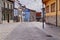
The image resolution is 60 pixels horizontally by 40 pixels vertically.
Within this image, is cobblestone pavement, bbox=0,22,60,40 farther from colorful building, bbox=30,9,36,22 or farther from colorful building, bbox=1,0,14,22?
colorful building, bbox=30,9,36,22

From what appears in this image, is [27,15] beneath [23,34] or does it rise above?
above

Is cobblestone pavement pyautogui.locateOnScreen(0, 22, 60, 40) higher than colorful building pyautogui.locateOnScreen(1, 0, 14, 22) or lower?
lower

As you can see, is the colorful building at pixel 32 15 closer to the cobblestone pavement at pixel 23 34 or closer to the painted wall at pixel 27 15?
the painted wall at pixel 27 15

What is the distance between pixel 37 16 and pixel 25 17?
6.70m

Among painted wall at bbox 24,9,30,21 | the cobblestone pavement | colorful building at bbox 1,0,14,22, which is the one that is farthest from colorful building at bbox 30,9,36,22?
the cobblestone pavement

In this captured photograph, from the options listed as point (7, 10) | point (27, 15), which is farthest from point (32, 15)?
point (7, 10)

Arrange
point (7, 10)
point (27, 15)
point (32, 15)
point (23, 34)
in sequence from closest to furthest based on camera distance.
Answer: point (23, 34) < point (7, 10) < point (27, 15) < point (32, 15)

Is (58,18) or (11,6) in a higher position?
(11,6)

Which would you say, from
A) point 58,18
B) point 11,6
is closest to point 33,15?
point 11,6

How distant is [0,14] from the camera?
38.2 m

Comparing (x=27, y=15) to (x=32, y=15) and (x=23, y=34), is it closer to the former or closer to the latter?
(x=32, y=15)

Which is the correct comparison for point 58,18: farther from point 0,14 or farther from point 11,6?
point 11,6

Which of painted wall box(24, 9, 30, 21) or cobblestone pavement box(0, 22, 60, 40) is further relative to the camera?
painted wall box(24, 9, 30, 21)

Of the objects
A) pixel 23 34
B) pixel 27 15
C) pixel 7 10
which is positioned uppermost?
pixel 7 10
